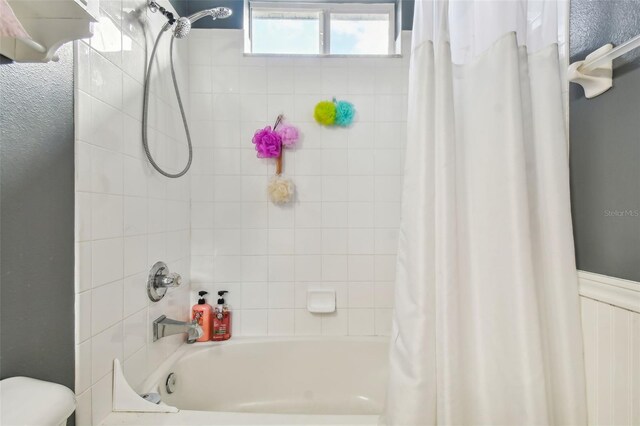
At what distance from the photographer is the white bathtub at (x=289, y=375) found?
5.24 ft

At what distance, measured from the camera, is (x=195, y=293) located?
5.86 feet

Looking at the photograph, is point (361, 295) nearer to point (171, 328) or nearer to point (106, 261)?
point (171, 328)

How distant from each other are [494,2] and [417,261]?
72 cm

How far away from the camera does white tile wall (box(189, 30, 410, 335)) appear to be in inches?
70.3

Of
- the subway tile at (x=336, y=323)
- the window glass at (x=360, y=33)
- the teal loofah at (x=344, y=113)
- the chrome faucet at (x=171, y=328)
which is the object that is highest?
the window glass at (x=360, y=33)

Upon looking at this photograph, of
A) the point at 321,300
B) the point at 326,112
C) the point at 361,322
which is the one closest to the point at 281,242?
the point at 321,300

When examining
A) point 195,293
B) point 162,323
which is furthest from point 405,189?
point 195,293

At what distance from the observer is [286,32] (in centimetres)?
190

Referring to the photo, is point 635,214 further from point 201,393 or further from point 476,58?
point 201,393

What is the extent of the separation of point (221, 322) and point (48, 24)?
141 centimetres

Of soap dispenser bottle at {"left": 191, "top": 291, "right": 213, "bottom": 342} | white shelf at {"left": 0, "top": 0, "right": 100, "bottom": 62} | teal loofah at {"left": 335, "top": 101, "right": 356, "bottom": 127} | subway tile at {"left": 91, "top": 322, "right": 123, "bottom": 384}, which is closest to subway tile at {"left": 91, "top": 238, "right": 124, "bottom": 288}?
subway tile at {"left": 91, "top": 322, "right": 123, "bottom": 384}

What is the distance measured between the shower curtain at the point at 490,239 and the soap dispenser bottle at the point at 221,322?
107cm

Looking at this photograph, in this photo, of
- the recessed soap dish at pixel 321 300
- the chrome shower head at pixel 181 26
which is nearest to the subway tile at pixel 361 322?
the recessed soap dish at pixel 321 300

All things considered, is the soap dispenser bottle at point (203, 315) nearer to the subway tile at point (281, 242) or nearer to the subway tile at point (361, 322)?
the subway tile at point (281, 242)
